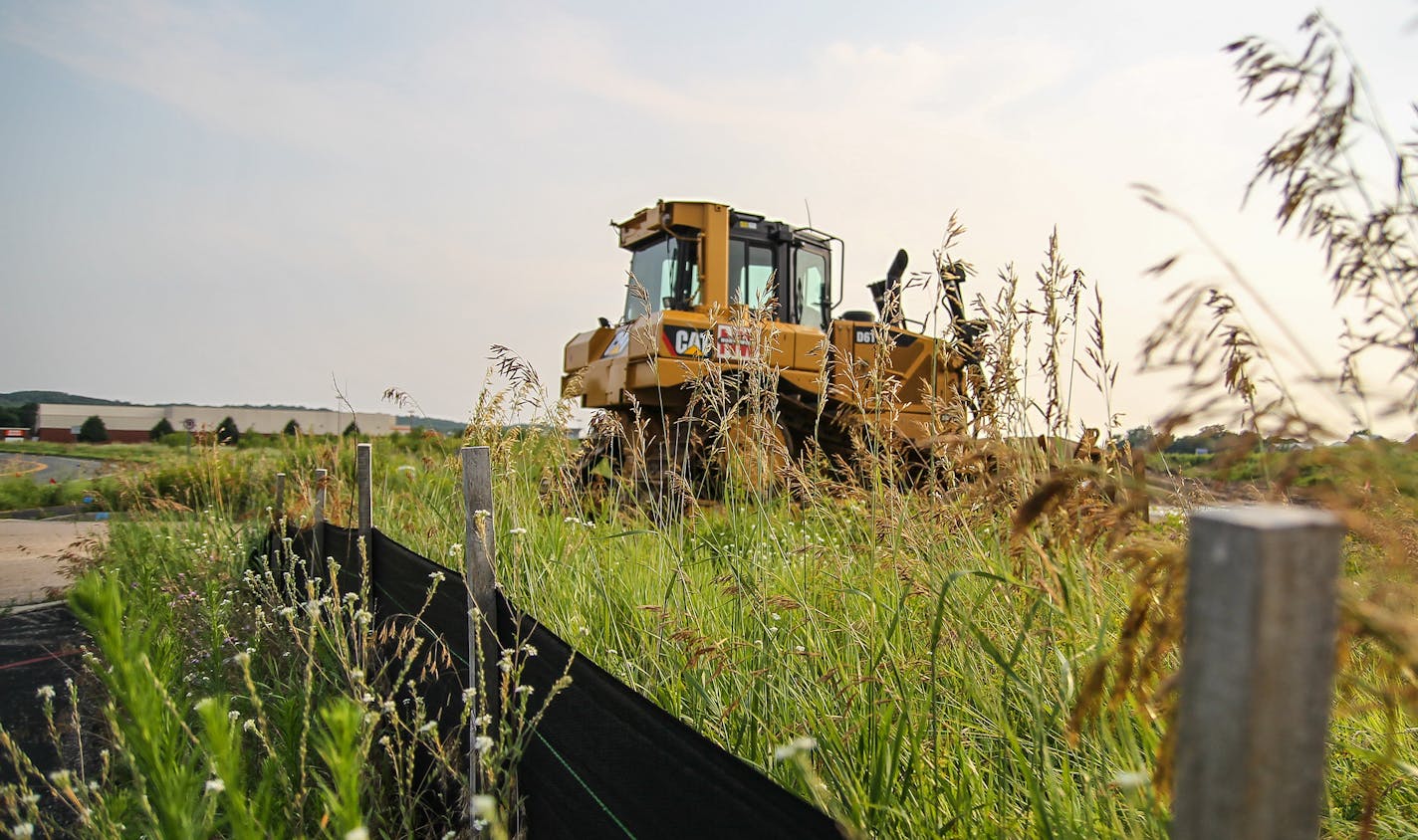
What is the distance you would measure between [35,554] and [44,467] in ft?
24.4

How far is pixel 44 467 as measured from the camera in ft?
52.5

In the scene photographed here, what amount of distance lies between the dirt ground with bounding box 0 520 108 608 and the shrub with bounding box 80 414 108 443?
9222mm

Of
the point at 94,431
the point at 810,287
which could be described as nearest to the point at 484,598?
the point at 810,287

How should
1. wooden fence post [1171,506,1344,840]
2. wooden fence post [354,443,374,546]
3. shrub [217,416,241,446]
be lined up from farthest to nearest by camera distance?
shrub [217,416,241,446] < wooden fence post [354,443,374,546] < wooden fence post [1171,506,1344,840]

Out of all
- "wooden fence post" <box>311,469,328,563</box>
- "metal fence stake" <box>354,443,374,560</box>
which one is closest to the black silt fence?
"metal fence stake" <box>354,443,374,560</box>

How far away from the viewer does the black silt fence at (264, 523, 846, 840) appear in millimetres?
1422

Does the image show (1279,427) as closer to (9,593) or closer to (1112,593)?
(1112,593)

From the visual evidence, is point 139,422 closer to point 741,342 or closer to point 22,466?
point 22,466

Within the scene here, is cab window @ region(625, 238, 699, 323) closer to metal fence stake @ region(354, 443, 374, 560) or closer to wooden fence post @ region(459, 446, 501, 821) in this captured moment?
metal fence stake @ region(354, 443, 374, 560)

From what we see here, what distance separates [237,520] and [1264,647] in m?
11.2

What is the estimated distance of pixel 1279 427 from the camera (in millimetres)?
1132

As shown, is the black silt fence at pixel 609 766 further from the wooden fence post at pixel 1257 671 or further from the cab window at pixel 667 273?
the cab window at pixel 667 273

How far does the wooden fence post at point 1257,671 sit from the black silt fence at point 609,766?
549mm

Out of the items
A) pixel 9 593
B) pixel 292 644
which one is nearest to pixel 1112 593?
pixel 292 644
